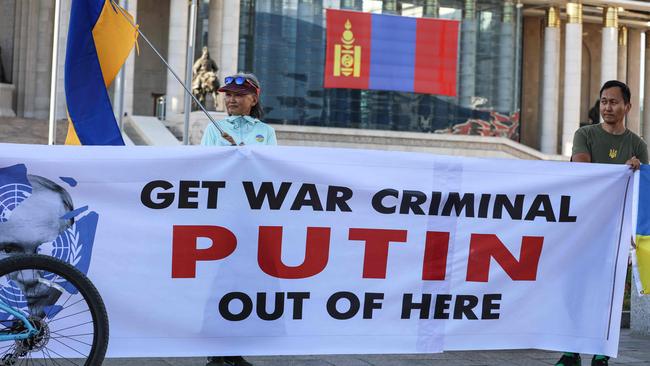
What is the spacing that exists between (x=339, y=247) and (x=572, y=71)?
1954 inches

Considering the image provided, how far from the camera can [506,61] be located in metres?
52.4

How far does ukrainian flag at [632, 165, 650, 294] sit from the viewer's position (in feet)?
22.2

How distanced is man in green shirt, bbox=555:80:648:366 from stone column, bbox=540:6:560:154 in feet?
158

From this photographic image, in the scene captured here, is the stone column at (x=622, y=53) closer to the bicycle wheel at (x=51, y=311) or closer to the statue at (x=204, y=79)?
the statue at (x=204, y=79)

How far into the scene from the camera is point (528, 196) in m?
6.60

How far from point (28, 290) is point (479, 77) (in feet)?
157

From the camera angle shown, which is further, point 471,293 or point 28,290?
point 471,293

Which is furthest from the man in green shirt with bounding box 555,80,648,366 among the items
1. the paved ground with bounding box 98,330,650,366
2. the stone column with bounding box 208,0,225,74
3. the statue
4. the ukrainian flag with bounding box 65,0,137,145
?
the stone column with bounding box 208,0,225,74

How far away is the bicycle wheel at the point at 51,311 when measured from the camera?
15.9ft

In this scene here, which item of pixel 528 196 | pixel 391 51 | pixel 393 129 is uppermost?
pixel 391 51

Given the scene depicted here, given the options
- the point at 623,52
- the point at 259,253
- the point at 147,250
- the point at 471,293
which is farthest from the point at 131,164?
the point at 623,52

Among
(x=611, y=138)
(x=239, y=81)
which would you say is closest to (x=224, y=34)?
(x=239, y=81)

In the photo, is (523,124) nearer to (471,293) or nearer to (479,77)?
(479,77)

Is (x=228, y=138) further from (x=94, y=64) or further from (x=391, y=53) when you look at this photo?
(x=391, y=53)
